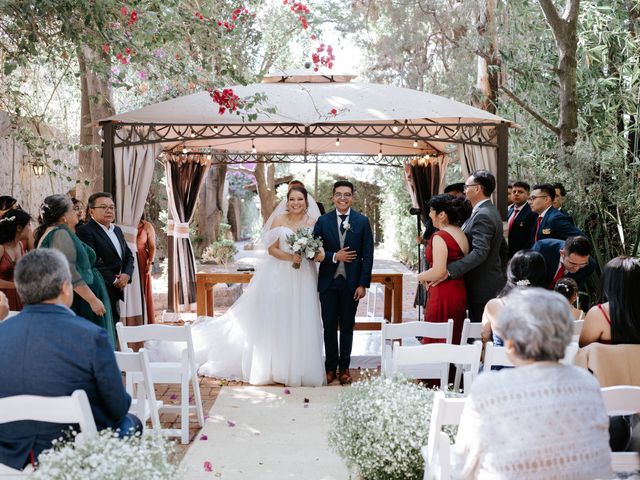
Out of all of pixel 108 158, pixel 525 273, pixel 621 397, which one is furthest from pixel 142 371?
pixel 108 158

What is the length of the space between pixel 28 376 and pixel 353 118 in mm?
4728

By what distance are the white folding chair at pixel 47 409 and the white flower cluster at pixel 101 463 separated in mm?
82

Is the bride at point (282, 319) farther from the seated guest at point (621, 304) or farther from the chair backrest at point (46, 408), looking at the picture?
the chair backrest at point (46, 408)

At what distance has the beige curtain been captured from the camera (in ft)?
25.0

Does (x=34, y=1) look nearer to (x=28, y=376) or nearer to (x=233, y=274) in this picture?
(x=28, y=376)

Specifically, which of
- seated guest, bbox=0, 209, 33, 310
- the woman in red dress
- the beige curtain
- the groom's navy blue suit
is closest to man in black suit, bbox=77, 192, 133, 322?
seated guest, bbox=0, 209, 33, 310

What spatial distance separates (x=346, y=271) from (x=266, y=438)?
1926mm

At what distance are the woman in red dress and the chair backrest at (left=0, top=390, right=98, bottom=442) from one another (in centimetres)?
355

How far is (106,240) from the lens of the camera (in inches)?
255

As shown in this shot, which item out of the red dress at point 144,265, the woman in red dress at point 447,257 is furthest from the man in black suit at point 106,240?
the woman in red dress at point 447,257

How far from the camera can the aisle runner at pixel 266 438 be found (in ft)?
15.0

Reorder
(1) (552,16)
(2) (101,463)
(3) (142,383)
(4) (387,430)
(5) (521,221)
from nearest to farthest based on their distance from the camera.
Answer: (2) (101,463) → (4) (387,430) → (3) (142,383) → (5) (521,221) → (1) (552,16)

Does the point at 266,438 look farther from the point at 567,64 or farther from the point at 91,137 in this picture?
the point at 567,64

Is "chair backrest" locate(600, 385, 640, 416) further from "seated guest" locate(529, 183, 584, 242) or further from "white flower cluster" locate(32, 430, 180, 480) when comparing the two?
"seated guest" locate(529, 183, 584, 242)
